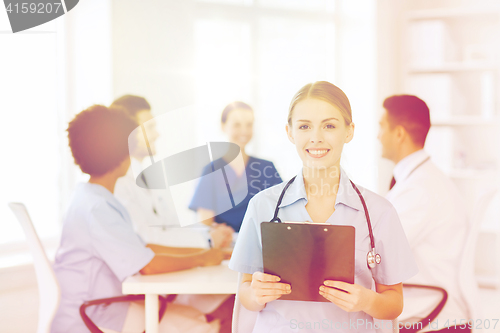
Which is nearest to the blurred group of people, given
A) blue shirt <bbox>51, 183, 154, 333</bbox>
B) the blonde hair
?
blue shirt <bbox>51, 183, 154, 333</bbox>

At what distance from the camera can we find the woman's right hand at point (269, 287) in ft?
3.25

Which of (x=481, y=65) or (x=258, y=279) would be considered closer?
(x=258, y=279)

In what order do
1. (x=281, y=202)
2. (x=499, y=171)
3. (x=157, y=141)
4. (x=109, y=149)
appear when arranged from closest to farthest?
(x=281, y=202), (x=109, y=149), (x=157, y=141), (x=499, y=171)

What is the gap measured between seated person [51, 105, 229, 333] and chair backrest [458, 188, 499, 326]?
0.83 meters

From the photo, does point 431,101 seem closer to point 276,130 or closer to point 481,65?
point 481,65

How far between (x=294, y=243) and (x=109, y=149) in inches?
34.1

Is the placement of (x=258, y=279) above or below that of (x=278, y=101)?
below

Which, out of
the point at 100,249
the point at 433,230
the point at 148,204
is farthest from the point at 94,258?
the point at 433,230

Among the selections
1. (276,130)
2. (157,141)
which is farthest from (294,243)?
(276,130)

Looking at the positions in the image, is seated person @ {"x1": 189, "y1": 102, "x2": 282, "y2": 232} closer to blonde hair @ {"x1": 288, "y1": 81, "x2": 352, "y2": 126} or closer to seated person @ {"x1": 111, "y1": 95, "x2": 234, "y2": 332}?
seated person @ {"x1": 111, "y1": 95, "x2": 234, "y2": 332}

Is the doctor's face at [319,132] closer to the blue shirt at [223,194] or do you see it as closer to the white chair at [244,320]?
the white chair at [244,320]

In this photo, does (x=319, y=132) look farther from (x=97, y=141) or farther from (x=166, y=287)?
(x=97, y=141)

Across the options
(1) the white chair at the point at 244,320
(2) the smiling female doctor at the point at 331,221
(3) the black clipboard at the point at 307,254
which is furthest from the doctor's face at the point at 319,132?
(1) the white chair at the point at 244,320

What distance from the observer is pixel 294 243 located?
960mm
